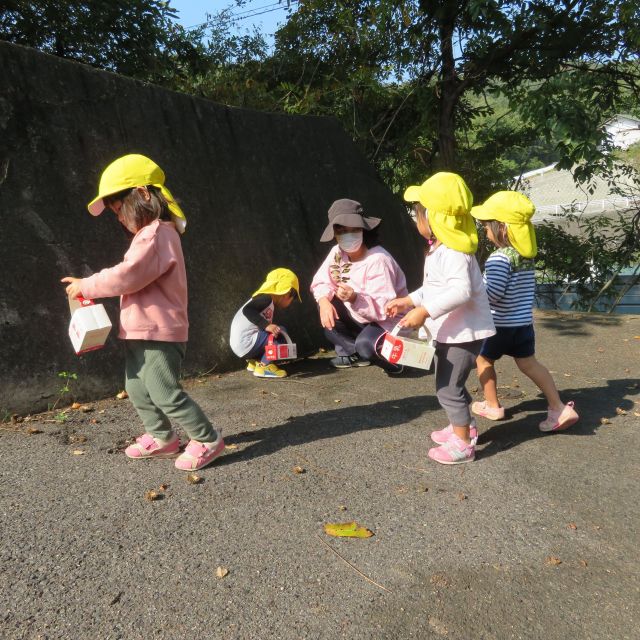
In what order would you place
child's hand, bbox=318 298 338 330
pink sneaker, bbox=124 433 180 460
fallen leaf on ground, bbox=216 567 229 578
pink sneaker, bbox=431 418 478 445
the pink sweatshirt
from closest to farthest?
fallen leaf on ground, bbox=216 567 229 578 < the pink sweatshirt < pink sneaker, bbox=124 433 180 460 < pink sneaker, bbox=431 418 478 445 < child's hand, bbox=318 298 338 330

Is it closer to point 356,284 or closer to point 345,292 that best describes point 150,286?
point 345,292

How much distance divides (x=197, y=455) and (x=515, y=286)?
221 cm

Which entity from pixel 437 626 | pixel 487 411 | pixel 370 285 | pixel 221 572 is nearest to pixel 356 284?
pixel 370 285

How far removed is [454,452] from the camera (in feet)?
11.8

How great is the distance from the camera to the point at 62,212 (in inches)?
177

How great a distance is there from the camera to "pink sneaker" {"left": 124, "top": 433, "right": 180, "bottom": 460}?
3.56 meters

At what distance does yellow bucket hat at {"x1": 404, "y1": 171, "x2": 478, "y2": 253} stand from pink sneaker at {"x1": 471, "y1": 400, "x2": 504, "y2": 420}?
1.36 metres

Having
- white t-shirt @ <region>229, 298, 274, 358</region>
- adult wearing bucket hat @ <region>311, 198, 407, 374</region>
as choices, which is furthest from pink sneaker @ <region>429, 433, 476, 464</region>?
white t-shirt @ <region>229, 298, 274, 358</region>

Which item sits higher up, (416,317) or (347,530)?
(416,317)

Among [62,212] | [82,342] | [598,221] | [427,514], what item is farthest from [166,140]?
[598,221]

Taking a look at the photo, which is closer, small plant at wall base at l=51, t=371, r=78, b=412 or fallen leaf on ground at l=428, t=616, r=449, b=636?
fallen leaf on ground at l=428, t=616, r=449, b=636

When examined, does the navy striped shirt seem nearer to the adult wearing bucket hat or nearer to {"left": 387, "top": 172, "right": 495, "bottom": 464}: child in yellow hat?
{"left": 387, "top": 172, "right": 495, "bottom": 464}: child in yellow hat

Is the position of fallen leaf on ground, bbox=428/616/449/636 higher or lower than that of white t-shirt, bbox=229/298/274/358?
lower

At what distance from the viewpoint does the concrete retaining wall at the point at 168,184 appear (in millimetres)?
4273
